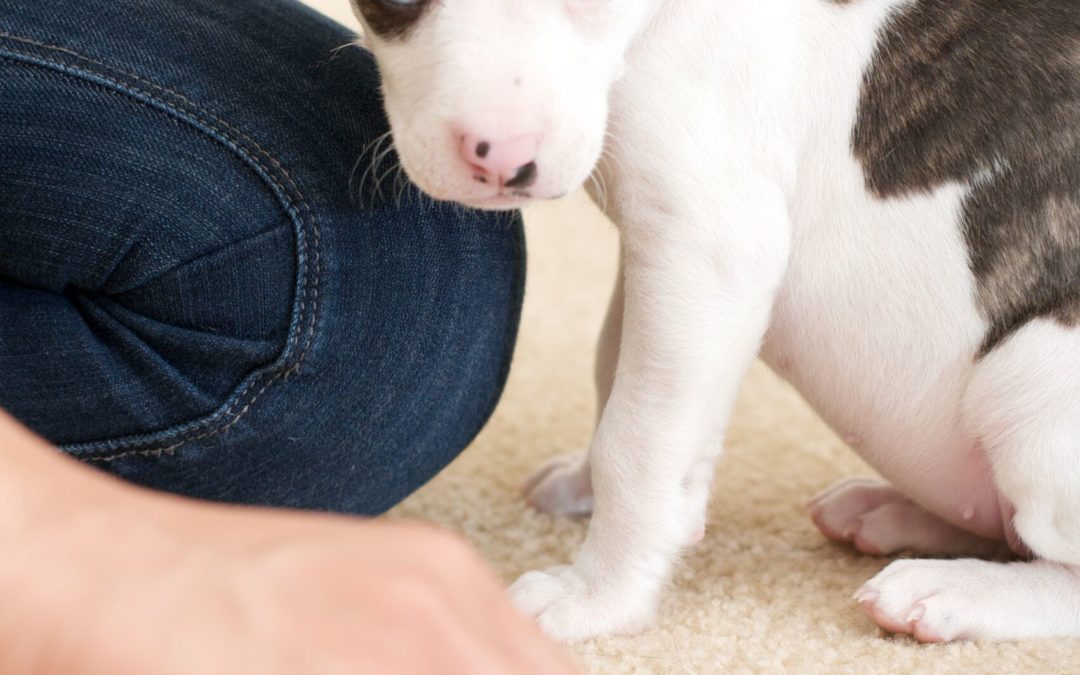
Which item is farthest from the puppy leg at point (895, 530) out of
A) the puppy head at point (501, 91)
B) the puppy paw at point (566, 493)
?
the puppy head at point (501, 91)

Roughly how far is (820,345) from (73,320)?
0.98 meters

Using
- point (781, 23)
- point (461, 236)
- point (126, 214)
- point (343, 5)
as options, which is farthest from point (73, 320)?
point (343, 5)

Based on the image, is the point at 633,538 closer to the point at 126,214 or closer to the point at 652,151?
the point at 652,151

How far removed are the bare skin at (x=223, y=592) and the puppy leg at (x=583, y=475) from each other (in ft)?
4.07

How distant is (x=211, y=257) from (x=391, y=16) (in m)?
0.38

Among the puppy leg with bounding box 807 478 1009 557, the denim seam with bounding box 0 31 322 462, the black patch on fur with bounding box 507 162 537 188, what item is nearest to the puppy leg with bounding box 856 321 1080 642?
the puppy leg with bounding box 807 478 1009 557

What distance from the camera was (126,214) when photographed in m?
1.51

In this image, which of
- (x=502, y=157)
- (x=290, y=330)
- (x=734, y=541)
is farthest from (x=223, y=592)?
(x=734, y=541)

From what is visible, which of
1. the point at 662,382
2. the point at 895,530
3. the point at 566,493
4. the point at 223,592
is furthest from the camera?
the point at 566,493

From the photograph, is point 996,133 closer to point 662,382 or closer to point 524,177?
point 662,382

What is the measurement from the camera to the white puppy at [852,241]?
5.07ft

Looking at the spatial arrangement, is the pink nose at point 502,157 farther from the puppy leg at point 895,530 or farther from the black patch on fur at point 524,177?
the puppy leg at point 895,530

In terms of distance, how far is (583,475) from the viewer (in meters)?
2.05

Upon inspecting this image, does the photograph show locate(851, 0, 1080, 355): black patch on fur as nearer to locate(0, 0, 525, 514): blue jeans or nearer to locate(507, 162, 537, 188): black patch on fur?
locate(507, 162, 537, 188): black patch on fur
